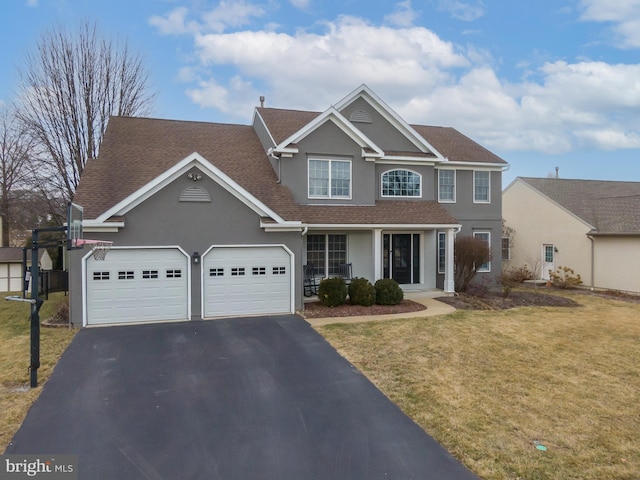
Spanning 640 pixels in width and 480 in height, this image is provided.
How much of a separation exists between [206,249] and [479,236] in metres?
12.4

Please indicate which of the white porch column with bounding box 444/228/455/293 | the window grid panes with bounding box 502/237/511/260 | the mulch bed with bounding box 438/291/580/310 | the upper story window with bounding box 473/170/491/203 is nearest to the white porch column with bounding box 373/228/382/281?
the mulch bed with bounding box 438/291/580/310

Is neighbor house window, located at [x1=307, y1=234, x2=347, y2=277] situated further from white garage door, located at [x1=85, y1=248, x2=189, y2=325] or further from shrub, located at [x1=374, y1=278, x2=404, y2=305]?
white garage door, located at [x1=85, y1=248, x2=189, y2=325]

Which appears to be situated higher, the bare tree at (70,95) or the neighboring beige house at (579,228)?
the bare tree at (70,95)

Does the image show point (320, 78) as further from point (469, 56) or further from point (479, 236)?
point (479, 236)

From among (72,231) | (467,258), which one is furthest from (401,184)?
(72,231)

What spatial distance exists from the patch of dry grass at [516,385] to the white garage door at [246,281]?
2492 mm

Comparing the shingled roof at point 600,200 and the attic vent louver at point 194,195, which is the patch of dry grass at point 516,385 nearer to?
the attic vent louver at point 194,195

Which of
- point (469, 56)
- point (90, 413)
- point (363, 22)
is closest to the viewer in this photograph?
point (90, 413)

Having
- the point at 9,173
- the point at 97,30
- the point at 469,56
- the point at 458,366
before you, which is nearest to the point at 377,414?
the point at 458,366

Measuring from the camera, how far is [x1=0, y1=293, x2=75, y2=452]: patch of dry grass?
226 inches

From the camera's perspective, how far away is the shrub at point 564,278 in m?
20.0

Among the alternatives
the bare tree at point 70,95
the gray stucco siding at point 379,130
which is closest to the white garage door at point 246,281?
the gray stucco siding at point 379,130

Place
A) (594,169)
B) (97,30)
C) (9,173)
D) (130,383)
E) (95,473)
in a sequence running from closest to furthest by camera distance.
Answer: (95,473) → (130,383) → (97,30) → (9,173) → (594,169)

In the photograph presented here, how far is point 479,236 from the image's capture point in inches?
720
